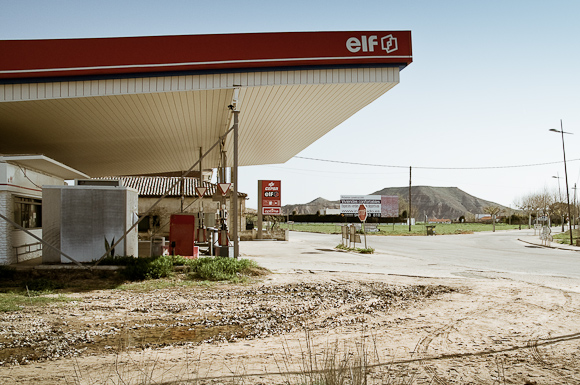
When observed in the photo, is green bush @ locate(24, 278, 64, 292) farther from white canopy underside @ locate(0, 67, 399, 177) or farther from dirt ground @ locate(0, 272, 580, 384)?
white canopy underside @ locate(0, 67, 399, 177)

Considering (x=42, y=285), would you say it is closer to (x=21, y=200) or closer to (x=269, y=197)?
(x=21, y=200)

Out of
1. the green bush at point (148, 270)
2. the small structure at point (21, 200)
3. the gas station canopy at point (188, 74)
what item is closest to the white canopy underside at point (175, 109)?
the gas station canopy at point (188, 74)

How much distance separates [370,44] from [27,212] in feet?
37.5

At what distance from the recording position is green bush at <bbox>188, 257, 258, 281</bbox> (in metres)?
12.5

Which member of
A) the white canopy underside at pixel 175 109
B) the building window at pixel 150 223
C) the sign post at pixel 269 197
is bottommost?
the building window at pixel 150 223

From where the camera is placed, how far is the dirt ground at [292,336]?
5027mm

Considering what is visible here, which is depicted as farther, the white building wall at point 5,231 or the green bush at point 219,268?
the white building wall at point 5,231

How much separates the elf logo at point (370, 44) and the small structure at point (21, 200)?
9.07 metres

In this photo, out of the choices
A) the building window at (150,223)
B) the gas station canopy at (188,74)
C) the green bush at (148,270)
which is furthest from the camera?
the building window at (150,223)

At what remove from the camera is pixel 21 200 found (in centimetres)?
1480

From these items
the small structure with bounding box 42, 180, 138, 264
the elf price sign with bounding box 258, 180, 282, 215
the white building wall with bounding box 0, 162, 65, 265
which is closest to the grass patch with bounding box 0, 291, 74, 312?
the small structure with bounding box 42, 180, 138, 264

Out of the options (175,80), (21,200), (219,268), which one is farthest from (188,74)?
(21,200)

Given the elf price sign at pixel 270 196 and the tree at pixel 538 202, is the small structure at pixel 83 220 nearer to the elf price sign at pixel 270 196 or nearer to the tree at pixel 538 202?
the elf price sign at pixel 270 196

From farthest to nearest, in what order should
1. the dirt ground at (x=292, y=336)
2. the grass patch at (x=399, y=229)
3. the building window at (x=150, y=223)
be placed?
the grass patch at (x=399, y=229), the building window at (x=150, y=223), the dirt ground at (x=292, y=336)
